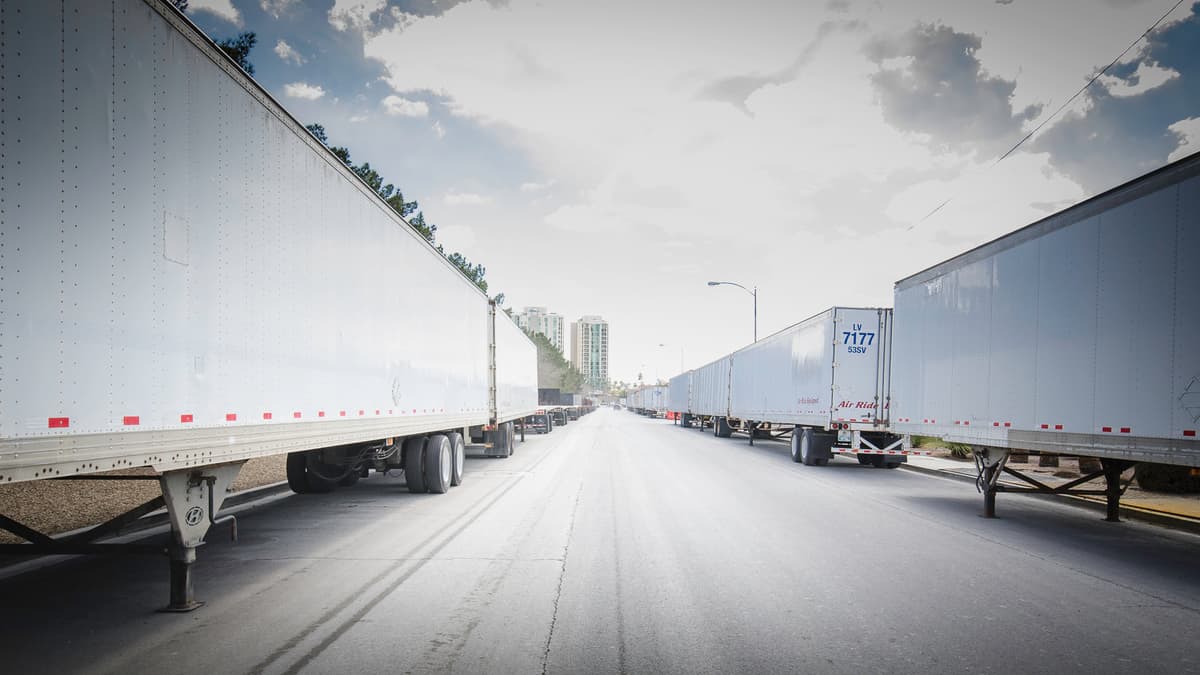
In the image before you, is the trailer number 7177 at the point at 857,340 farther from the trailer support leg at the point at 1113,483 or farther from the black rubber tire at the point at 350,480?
the black rubber tire at the point at 350,480

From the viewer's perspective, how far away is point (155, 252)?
4.57 m

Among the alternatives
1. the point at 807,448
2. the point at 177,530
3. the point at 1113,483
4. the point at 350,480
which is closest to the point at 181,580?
the point at 177,530

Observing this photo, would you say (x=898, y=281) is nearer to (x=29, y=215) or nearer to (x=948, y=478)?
(x=948, y=478)

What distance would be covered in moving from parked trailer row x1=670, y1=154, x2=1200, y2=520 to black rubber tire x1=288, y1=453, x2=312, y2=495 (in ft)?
35.0

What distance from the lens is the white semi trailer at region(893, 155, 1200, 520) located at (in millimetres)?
6719

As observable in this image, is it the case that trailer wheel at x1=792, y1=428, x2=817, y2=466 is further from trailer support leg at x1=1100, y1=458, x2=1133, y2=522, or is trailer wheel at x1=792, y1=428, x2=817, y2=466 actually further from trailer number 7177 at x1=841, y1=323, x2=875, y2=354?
trailer support leg at x1=1100, y1=458, x2=1133, y2=522

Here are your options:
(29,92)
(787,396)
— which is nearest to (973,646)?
(29,92)

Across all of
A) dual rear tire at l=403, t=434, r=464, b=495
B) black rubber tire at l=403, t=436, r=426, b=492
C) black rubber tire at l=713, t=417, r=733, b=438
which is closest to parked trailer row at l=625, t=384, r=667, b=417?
black rubber tire at l=713, t=417, r=733, b=438

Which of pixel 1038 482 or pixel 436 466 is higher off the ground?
pixel 1038 482

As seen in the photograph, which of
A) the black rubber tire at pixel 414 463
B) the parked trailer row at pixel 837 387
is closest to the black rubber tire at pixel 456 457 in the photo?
the black rubber tire at pixel 414 463

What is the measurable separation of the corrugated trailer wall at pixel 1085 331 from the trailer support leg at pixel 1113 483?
1.29 meters

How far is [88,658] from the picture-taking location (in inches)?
172

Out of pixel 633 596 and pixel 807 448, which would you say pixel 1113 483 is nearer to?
pixel 633 596

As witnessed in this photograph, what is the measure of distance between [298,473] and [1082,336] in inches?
463
